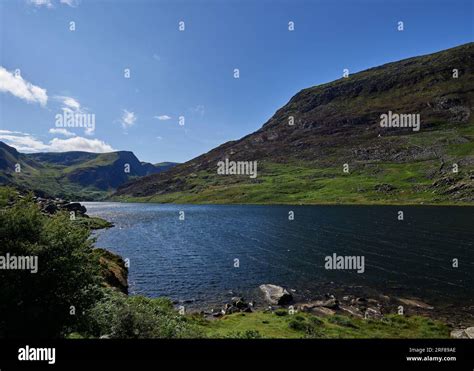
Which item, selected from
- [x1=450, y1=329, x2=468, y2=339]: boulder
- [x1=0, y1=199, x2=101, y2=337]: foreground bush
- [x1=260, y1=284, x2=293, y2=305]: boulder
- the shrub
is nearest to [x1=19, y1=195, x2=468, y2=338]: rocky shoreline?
[x1=260, y1=284, x2=293, y2=305]: boulder

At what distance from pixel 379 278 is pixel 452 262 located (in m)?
14.7

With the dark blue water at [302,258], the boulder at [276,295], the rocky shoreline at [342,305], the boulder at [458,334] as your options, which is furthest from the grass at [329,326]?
the dark blue water at [302,258]

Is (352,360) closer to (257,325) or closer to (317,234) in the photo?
(257,325)

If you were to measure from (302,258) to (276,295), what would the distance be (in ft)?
65.4

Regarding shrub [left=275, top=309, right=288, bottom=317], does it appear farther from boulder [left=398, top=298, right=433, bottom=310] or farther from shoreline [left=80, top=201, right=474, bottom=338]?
boulder [left=398, top=298, right=433, bottom=310]

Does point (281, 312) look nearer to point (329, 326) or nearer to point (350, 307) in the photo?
point (329, 326)

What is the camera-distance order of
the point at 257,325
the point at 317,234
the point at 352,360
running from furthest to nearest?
the point at 317,234 → the point at 257,325 → the point at 352,360

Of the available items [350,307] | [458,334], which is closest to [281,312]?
[350,307]

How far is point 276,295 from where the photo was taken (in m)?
38.0

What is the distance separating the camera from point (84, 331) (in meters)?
15.5

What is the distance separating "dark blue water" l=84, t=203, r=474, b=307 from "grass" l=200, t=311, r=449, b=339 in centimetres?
866

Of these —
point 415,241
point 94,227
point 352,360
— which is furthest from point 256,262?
point 94,227

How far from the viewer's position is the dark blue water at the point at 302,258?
135 ft

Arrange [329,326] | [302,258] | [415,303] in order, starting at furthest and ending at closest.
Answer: [302,258]
[415,303]
[329,326]
